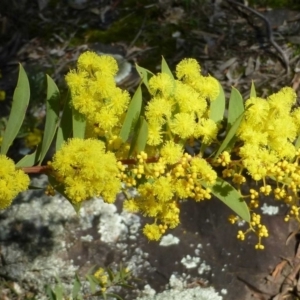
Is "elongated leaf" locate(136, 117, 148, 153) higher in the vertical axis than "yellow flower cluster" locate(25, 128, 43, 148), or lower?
higher

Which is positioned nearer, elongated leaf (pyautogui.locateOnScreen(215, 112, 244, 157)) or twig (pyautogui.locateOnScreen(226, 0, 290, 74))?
elongated leaf (pyautogui.locateOnScreen(215, 112, 244, 157))

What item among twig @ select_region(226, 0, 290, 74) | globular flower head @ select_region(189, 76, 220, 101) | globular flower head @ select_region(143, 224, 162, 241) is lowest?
twig @ select_region(226, 0, 290, 74)

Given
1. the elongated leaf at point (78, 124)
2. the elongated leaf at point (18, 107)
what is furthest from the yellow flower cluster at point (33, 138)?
the elongated leaf at point (78, 124)

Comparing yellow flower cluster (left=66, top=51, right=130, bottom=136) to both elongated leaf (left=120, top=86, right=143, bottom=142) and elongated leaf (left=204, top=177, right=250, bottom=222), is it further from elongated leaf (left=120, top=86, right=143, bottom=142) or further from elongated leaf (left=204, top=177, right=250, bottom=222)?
elongated leaf (left=204, top=177, right=250, bottom=222)

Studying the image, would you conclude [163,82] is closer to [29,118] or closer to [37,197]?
[37,197]

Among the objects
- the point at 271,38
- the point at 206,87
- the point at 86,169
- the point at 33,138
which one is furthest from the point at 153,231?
the point at 271,38

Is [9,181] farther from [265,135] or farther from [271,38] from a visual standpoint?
[271,38]

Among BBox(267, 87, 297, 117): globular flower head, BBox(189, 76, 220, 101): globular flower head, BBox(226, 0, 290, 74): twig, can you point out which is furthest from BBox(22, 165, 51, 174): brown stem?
BBox(226, 0, 290, 74): twig
